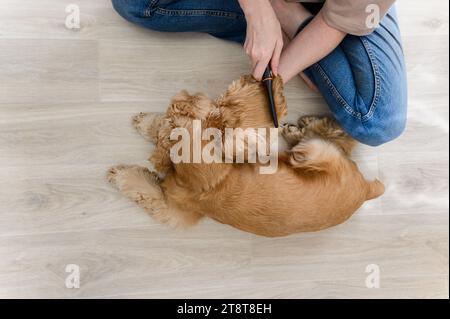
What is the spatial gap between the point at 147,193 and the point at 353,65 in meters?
0.81

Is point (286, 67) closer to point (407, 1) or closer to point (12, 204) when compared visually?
point (407, 1)

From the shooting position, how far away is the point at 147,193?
1.42 meters

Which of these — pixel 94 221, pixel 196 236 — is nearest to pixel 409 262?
pixel 196 236

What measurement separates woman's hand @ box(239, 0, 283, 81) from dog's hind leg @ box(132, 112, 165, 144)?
1.52ft

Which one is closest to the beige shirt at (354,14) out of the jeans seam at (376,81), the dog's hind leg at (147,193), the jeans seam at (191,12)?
the jeans seam at (376,81)

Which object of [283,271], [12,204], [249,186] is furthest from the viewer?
[283,271]

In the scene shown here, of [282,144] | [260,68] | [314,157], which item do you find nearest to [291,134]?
[282,144]

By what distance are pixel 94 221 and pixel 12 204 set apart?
29 centimetres

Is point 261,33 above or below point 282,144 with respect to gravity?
above

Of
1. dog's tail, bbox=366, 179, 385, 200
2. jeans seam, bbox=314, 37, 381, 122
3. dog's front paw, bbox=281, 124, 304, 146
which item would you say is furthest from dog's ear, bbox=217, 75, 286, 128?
dog's tail, bbox=366, 179, 385, 200

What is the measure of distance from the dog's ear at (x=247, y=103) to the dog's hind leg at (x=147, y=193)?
1.49 ft

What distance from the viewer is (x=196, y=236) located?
152 centimetres

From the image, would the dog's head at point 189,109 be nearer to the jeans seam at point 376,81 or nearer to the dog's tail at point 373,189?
the jeans seam at point 376,81

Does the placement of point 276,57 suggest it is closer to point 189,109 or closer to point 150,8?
point 189,109
